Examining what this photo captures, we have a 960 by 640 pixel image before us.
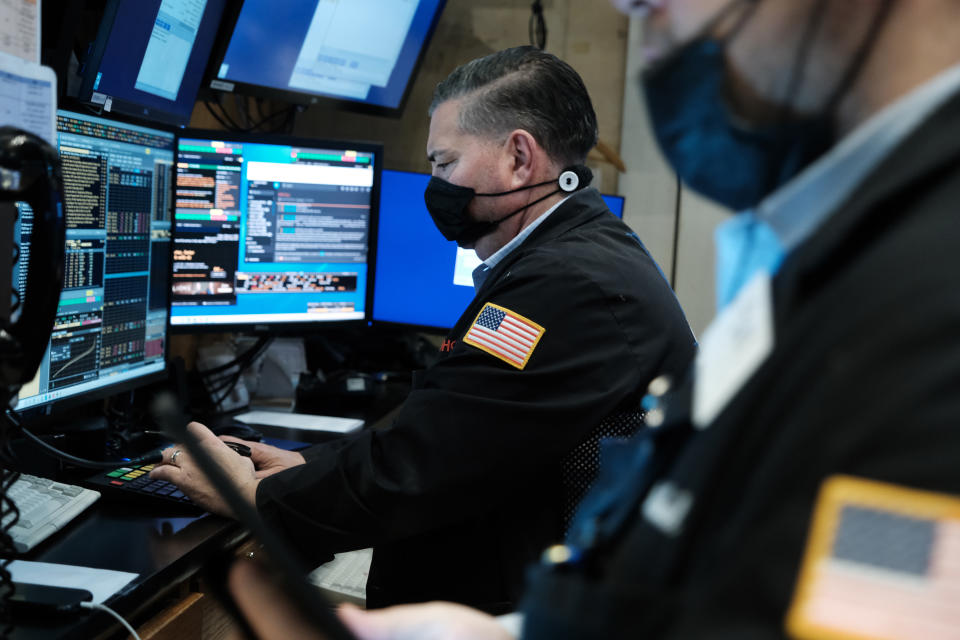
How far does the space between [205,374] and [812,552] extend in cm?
187

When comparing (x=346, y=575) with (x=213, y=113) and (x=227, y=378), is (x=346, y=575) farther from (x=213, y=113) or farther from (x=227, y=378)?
(x=213, y=113)

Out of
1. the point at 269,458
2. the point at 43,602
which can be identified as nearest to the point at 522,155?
the point at 269,458

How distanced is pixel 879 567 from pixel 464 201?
4.33ft

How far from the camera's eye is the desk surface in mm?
942

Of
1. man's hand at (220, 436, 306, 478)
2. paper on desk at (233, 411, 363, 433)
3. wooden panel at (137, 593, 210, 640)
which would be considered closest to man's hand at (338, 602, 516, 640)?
wooden panel at (137, 593, 210, 640)

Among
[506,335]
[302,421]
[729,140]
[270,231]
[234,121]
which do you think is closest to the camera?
[729,140]

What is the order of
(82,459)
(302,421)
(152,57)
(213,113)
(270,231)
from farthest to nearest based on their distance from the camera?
(213,113), (270,231), (302,421), (152,57), (82,459)

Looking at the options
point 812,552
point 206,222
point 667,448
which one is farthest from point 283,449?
point 812,552

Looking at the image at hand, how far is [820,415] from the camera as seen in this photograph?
37 cm

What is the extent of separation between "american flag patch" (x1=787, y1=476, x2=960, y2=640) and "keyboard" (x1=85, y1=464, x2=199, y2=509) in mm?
1147

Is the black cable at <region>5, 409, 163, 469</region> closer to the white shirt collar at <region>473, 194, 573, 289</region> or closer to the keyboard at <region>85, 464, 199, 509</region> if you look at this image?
the keyboard at <region>85, 464, 199, 509</region>

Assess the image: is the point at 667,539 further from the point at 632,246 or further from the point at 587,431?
the point at 632,246

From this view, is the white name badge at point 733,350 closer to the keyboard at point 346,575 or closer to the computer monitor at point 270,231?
the keyboard at point 346,575

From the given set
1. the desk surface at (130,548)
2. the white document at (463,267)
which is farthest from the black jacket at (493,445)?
the white document at (463,267)
